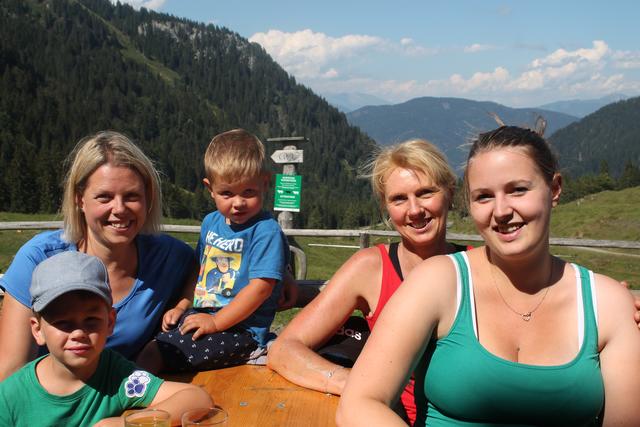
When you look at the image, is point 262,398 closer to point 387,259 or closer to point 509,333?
point 387,259

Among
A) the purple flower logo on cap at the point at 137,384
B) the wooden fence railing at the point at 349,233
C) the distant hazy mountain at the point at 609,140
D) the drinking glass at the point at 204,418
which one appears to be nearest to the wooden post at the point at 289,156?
the wooden fence railing at the point at 349,233

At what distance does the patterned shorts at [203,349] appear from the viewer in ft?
8.07

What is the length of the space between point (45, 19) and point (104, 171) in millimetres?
132005

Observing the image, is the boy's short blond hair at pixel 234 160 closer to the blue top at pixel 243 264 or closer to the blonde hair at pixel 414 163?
the blue top at pixel 243 264

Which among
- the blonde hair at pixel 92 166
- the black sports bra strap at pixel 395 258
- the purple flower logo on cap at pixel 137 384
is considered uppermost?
the blonde hair at pixel 92 166

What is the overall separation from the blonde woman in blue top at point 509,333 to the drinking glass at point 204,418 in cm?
34

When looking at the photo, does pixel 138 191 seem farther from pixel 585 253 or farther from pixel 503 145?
pixel 585 253

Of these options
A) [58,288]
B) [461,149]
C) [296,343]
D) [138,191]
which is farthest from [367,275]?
[58,288]

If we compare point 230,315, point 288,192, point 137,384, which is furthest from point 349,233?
point 137,384

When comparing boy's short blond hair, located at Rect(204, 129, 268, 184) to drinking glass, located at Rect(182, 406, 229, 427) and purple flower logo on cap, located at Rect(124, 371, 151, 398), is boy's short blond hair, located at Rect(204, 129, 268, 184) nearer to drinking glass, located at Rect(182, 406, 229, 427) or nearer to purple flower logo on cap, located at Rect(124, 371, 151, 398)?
purple flower logo on cap, located at Rect(124, 371, 151, 398)

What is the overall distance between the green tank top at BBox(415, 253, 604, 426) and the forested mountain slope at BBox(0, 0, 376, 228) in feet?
170

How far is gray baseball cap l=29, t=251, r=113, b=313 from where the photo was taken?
1733 millimetres

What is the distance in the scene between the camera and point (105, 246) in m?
2.42

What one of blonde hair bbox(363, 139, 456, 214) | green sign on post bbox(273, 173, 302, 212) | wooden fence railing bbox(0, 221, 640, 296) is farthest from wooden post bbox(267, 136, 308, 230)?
blonde hair bbox(363, 139, 456, 214)
